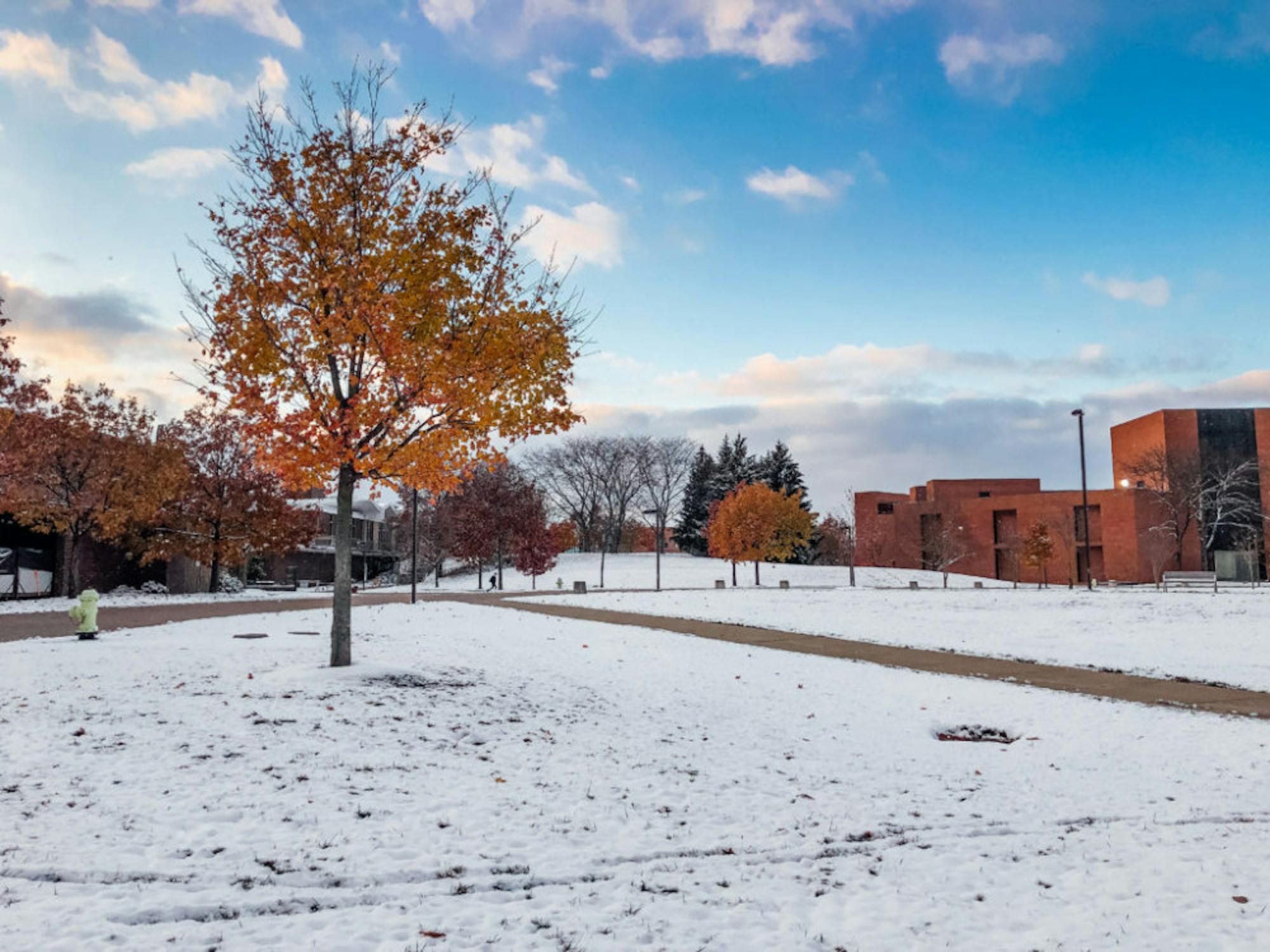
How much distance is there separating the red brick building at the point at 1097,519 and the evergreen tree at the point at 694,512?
50.8 feet

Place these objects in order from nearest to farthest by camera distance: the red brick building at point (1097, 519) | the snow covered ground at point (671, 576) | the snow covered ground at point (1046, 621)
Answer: the snow covered ground at point (1046, 621) → the red brick building at point (1097, 519) → the snow covered ground at point (671, 576)

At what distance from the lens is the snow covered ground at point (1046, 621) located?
13938 mm

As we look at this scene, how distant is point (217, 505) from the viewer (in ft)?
103

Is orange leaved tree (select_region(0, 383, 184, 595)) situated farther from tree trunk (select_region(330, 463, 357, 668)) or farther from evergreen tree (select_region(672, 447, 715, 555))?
evergreen tree (select_region(672, 447, 715, 555))

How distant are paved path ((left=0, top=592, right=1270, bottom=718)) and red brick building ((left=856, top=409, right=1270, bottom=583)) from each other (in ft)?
111

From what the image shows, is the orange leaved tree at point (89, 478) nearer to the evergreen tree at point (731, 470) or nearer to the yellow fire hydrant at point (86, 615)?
the yellow fire hydrant at point (86, 615)

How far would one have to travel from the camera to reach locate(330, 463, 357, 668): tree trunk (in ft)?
31.9

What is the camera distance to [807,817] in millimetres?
5828

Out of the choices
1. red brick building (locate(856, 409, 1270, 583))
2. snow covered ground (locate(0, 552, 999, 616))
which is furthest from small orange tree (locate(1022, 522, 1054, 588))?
snow covered ground (locate(0, 552, 999, 616))

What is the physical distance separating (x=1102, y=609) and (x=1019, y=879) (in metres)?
21.4

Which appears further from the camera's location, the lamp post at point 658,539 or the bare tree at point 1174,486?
the bare tree at point 1174,486

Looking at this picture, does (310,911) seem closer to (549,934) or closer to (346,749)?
(549,934)

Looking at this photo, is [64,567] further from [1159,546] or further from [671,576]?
[1159,546]

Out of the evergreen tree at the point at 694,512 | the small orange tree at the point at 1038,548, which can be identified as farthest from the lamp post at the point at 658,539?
the evergreen tree at the point at 694,512
